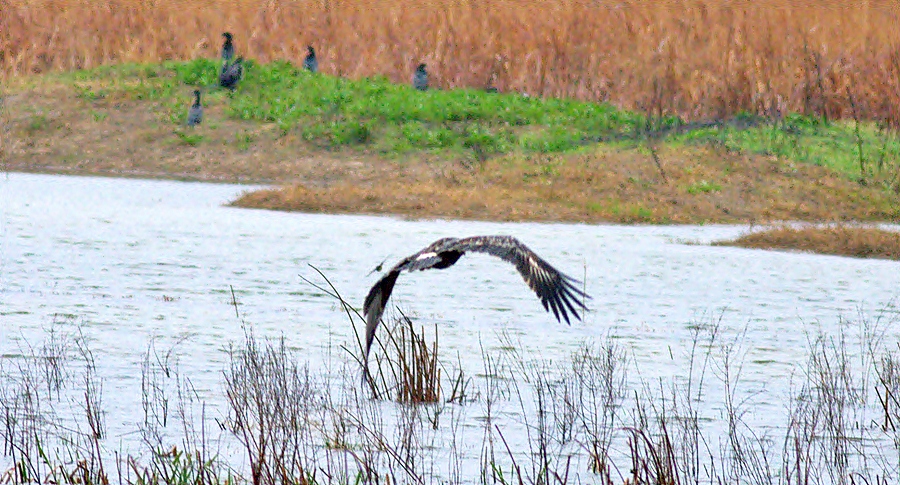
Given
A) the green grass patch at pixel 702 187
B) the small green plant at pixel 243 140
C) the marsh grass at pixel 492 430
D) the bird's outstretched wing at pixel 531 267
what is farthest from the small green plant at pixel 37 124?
the bird's outstretched wing at pixel 531 267

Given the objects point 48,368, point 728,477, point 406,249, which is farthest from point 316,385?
point 406,249

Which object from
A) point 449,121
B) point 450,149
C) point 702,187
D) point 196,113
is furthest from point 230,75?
point 702,187

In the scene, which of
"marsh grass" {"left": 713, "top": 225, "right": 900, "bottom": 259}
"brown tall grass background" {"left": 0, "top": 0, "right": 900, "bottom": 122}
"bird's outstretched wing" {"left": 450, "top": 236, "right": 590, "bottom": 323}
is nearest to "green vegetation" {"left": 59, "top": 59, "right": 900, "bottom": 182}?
"brown tall grass background" {"left": 0, "top": 0, "right": 900, "bottom": 122}

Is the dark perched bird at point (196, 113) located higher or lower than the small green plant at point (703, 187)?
higher

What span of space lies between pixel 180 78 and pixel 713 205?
446 inches

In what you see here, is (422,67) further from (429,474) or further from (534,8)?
(429,474)

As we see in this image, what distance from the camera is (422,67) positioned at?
1067 inches

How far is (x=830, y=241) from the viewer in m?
17.7

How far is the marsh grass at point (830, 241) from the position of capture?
57.2ft

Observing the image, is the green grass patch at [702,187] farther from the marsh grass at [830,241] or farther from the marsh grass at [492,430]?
the marsh grass at [492,430]

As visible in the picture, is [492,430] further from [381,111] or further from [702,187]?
[381,111]

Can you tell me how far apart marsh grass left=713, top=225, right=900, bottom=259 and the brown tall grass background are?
7030 mm

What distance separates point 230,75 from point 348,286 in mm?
13706

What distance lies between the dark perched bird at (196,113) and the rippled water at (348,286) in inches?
178
